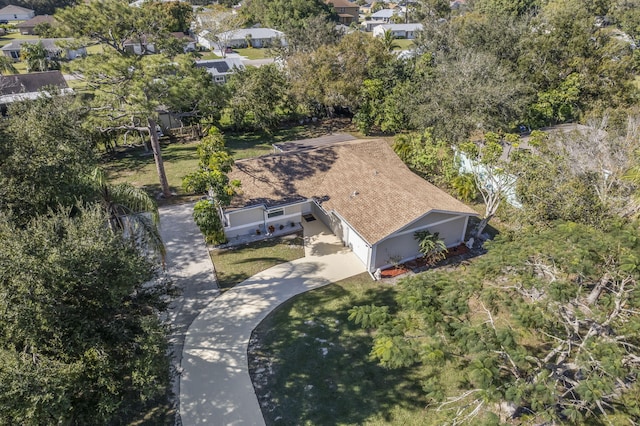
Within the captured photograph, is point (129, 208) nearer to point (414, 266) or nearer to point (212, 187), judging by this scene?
point (212, 187)

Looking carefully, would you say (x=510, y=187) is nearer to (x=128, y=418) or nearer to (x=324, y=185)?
(x=324, y=185)

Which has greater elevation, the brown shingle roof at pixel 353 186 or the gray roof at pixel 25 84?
the gray roof at pixel 25 84

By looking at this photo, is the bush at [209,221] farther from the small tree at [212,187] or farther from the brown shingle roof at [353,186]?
the brown shingle roof at [353,186]

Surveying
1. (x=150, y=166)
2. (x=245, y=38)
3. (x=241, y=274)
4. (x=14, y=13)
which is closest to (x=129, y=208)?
(x=241, y=274)

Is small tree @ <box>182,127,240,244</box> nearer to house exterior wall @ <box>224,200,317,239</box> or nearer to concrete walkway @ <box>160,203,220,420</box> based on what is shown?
house exterior wall @ <box>224,200,317,239</box>

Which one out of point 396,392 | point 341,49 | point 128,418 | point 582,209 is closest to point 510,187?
point 582,209

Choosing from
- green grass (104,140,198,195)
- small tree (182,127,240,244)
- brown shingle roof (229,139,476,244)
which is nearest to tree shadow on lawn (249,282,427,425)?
brown shingle roof (229,139,476,244)

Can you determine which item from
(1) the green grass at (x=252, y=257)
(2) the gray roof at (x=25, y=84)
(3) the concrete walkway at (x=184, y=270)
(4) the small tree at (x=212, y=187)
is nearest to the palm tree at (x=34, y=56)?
(2) the gray roof at (x=25, y=84)
